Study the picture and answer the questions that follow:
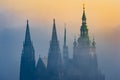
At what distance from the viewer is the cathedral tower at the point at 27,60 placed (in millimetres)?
139500

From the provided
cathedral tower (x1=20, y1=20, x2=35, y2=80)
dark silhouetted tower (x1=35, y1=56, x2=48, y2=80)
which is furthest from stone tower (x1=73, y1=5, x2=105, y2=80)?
cathedral tower (x1=20, y1=20, x2=35, y2=80)

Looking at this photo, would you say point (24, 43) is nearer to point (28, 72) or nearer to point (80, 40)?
point (28, 72)

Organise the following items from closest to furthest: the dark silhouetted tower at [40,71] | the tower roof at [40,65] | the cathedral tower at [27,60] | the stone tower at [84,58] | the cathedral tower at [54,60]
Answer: the cathedral tower at [54,60]
the cathedral tower at [27,60]
the dark silhouetted tower at [40,71]
the tower roof at [40,65]
the stone tower at [84,58]

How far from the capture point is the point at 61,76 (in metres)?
137

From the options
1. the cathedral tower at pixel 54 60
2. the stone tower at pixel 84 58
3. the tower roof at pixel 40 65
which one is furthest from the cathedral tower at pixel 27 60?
the stone tower at pixel 84 58

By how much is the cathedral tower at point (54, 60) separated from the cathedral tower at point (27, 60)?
7.13 m

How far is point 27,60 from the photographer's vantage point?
458 feet

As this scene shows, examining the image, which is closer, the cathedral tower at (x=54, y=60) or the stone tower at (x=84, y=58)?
the cathedral tower at (x=54, y=60)

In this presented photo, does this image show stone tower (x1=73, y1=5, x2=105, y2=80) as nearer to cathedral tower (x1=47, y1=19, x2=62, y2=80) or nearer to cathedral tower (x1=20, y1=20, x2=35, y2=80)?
cathedral tower (x1=47, y1=19, x2=62, y2=80)

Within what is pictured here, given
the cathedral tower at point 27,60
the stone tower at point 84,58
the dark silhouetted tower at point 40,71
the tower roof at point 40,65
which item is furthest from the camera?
the stone tower at point 84,58

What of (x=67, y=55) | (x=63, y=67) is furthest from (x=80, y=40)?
(x=63, y=67)

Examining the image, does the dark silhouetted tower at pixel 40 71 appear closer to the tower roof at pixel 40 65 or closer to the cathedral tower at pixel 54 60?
the tower roof at pixel 40 65

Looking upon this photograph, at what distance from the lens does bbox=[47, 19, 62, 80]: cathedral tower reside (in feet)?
432

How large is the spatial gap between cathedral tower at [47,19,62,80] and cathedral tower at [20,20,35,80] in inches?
281
